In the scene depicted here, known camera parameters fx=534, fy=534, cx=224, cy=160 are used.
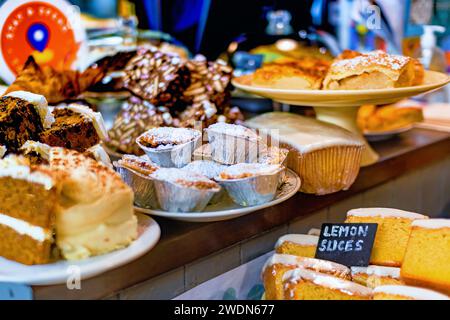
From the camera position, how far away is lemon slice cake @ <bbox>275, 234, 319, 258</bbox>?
1.50 meters

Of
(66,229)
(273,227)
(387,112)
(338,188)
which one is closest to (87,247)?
(66,229)

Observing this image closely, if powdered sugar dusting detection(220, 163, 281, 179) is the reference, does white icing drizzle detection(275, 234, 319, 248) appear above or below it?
below

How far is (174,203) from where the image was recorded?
1.29 m

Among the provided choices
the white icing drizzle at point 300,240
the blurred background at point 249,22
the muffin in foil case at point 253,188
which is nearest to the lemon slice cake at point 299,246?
the white icing drizzle at point 300,240

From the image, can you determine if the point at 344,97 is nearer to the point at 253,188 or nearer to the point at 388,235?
the point at 388,235

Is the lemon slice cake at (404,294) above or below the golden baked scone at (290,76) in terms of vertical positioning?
below

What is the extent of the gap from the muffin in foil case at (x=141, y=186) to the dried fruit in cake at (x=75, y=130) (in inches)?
4.8

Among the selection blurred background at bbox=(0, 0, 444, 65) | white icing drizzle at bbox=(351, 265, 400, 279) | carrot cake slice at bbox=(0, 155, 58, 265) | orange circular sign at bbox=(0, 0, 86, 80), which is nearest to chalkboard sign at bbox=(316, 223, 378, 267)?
white icing drizzle at bbox=(351, 265, 400, 279)

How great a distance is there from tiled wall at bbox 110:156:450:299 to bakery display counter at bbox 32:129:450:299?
28 millimetres

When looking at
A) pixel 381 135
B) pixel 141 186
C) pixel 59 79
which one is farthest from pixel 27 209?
pixel 381 135

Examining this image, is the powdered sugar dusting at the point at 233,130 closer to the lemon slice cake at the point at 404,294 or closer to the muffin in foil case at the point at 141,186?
the muffin in foil case at the point at 141,186

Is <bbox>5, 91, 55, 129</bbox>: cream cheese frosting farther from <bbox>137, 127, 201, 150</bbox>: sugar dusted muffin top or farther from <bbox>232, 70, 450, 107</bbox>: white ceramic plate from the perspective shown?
<bbox>232, 70, 450, 107</bbox>: white ceramic plate

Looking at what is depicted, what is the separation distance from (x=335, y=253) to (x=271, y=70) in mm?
785

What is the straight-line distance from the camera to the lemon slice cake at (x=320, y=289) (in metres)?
1.26
